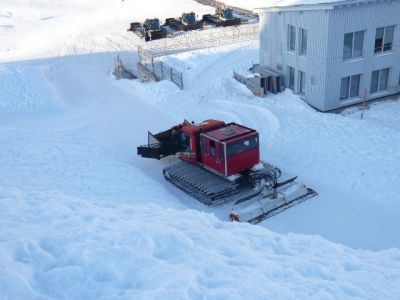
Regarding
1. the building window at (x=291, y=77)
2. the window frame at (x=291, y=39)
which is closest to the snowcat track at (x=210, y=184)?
the building window at (x=291, y=77)

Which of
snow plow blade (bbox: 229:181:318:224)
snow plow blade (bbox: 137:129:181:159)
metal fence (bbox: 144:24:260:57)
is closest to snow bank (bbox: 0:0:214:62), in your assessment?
metal fence (bbox: 144:24:260:57)

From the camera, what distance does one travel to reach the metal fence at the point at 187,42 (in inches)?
1281

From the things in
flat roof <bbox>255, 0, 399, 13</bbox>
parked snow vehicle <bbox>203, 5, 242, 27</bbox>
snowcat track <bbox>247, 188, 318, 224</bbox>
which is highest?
flat roof <bbox>255, 0, 399, 13</bbox>

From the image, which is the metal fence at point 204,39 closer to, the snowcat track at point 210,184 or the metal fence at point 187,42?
the metal fence at point 187,42

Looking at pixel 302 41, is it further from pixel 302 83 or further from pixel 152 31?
pixel 152 31

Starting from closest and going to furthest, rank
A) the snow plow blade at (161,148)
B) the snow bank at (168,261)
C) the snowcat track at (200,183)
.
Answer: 1. the snow bank at (168,261)
2. the snowcat track at (200,183)
3. the snow plow blade at (161,148)

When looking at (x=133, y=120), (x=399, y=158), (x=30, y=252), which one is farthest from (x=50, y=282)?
(x=133, y=120)

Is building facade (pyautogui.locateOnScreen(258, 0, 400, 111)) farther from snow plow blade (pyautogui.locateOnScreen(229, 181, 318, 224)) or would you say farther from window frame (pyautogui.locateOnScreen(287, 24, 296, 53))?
snow plow blade (pyautogui.locateOnScreen(229, 181, 318, 224))

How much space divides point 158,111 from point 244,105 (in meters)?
4.61

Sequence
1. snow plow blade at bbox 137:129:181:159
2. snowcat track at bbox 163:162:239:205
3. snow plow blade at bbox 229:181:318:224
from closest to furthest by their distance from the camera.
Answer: snow plow blade at bbox 229:181:318:224, snowcat track at bbox 163:162:239:205, snow plow blade at bbox 137:129:181:159

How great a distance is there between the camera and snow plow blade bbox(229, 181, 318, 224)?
15537mm

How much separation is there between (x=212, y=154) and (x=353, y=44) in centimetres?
1090

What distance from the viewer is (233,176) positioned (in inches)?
669

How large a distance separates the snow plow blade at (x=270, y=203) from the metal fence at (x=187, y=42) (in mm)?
16373
